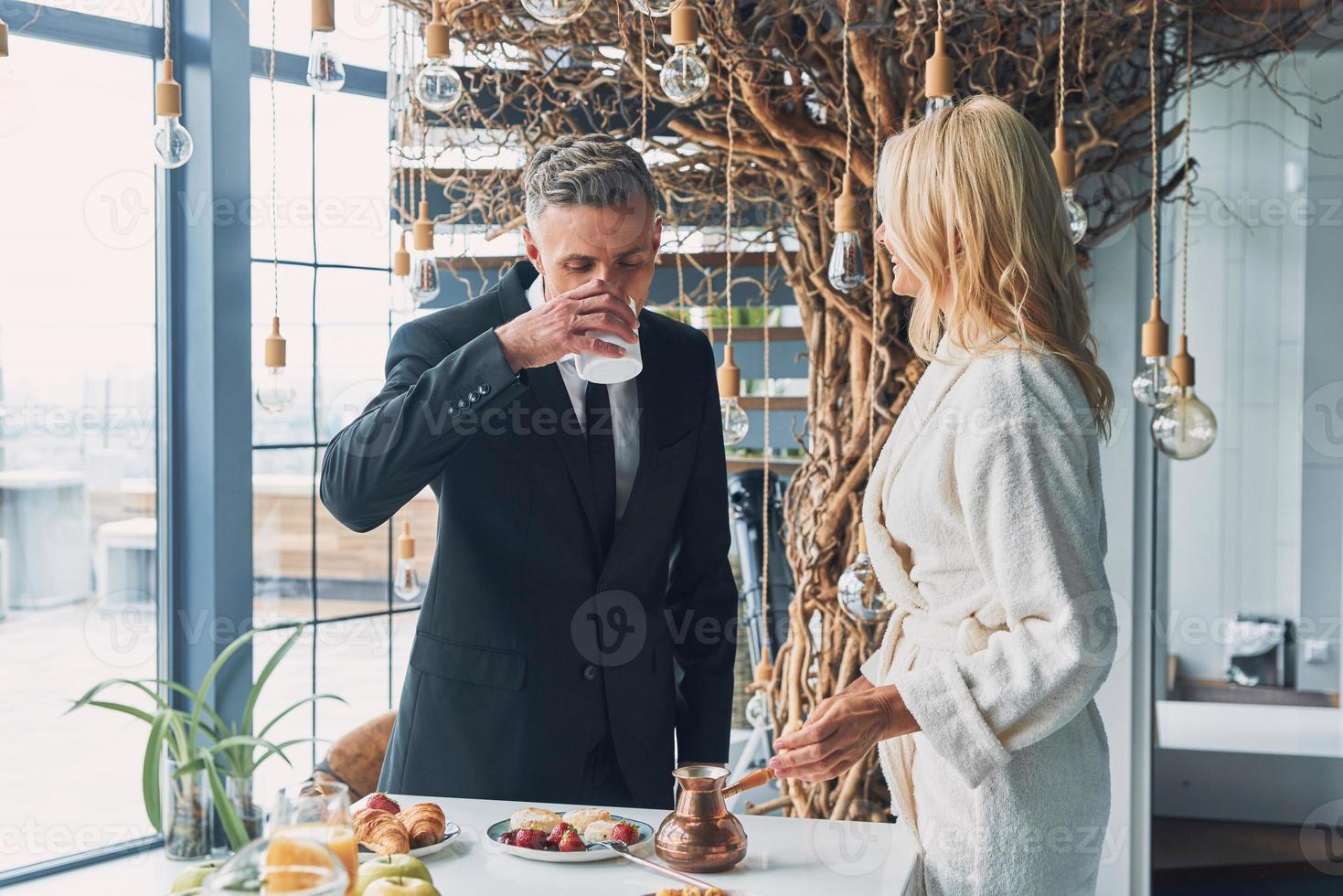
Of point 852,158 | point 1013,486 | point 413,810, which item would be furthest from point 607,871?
point 852,158

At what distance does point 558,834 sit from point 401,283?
69.0 inches

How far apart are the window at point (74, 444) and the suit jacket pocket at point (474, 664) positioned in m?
2.01

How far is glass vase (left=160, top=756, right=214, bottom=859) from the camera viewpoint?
111cm

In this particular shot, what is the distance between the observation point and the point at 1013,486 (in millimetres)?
1248

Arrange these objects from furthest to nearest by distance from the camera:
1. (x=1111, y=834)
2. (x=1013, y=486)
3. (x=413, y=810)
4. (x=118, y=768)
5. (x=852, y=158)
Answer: (x=118, y=768)
(x=1111, y=834)
(x=852, y=158)
(x=413, y=810)
(x=1013, y=486)

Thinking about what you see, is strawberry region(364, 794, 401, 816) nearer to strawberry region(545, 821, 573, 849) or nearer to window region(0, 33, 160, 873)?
strawberry region(545, 821, 573, 849)

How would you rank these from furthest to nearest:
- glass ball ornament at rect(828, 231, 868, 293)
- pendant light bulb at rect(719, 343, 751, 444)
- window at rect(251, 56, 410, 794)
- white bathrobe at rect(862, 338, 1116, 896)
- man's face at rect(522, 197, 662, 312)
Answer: window at rect(251, 56, 410, 794)
pendant light bulb at rect(719, 343, 751, 444)
glass ball ornament at rect(828, 231, 868, 293)
man's face at rect(522, 197, 662, 312)
white bathrobe at rect(862, 338, 1116, 896)

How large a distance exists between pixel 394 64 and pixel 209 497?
1243 millimetres

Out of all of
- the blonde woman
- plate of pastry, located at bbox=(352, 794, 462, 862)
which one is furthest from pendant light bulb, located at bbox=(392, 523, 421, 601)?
the blonde woman

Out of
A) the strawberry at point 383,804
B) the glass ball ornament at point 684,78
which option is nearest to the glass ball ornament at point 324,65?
the glass ball ornament at point 684,78

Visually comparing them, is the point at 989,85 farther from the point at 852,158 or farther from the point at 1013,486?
the point at 1013,486

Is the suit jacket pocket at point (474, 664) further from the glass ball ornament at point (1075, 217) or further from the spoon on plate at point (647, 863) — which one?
the glass ball ornament at point (1075, 217)

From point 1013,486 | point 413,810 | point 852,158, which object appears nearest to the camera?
point 1013,486

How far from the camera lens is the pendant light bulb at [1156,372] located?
2.43m
